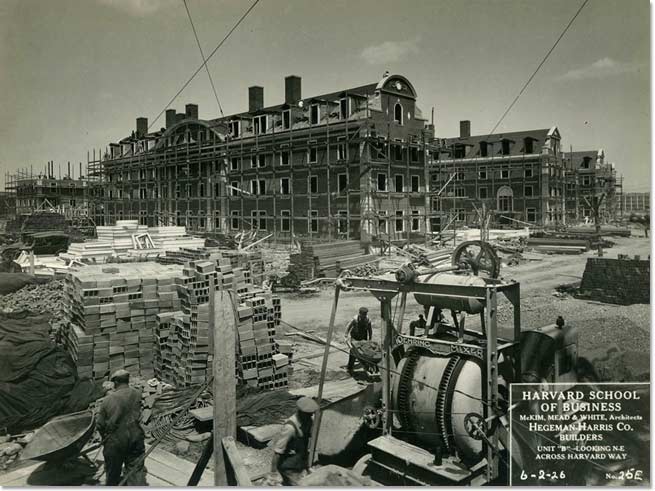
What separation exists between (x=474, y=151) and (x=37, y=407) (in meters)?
62.9

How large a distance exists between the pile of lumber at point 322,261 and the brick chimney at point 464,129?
1835 inches

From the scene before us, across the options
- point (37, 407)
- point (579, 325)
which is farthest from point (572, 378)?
point (37, 407)

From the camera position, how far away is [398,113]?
1470 inches

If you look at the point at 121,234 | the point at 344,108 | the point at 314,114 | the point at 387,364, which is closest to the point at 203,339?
the point at 387,364

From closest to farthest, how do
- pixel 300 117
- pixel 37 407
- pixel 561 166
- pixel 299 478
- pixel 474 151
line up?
1. pixel 299 478
2. pixel 37 407
3. pixel 300 117
4. pixel 561 166
5. pixel 474 151

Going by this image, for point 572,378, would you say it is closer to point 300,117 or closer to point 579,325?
point 579,325

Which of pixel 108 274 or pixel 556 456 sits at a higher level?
pixel 108 274

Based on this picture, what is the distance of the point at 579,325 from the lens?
13.3 metres

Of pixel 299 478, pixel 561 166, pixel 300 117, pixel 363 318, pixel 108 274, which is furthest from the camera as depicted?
pixel 561 166

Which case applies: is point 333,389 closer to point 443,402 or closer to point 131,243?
point 443,402

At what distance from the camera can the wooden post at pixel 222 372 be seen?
6852mm

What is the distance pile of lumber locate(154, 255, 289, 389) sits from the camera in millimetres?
11094

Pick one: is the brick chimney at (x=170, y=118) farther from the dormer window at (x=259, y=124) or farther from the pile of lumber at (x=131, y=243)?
the pile of lumber at (x=131, y=243)

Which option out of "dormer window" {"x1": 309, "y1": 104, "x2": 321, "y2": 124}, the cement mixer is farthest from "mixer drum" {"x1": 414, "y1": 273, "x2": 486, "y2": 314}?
"dormer window" {"x1": 309, "y1": 104, "x2": 321, "y2": 124}
